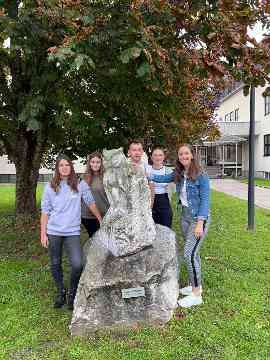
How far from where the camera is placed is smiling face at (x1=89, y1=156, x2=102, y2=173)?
5328 mm

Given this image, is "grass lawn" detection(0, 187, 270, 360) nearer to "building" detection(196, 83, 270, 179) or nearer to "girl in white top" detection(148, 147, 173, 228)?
"girl in white top" detection(148, 147, 173, 228)

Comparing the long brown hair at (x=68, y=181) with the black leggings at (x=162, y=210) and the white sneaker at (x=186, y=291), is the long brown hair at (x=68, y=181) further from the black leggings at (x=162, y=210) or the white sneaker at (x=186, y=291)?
the white sneaker at (x=186, y=291)

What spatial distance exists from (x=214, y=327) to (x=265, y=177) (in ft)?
89.4

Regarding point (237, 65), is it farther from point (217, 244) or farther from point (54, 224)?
point (217, 244)

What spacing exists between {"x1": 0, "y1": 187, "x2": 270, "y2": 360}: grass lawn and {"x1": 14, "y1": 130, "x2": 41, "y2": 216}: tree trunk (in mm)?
2584

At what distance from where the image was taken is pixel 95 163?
210 inches

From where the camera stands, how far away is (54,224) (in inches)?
190

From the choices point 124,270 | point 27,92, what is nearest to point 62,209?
point 124,270

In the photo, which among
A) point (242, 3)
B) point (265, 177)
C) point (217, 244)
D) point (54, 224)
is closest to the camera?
point (54, 224)

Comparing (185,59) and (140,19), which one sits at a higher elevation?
(140,19)

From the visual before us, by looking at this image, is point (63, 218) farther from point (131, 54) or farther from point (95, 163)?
point (131, 54)

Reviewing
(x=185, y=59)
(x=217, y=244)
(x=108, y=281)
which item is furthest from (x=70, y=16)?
(x=217, y=244)

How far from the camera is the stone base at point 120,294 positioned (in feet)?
14.6

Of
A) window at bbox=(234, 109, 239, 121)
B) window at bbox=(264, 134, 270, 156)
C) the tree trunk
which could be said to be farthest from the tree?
window at bbox=(234, 109, 239, 121)
